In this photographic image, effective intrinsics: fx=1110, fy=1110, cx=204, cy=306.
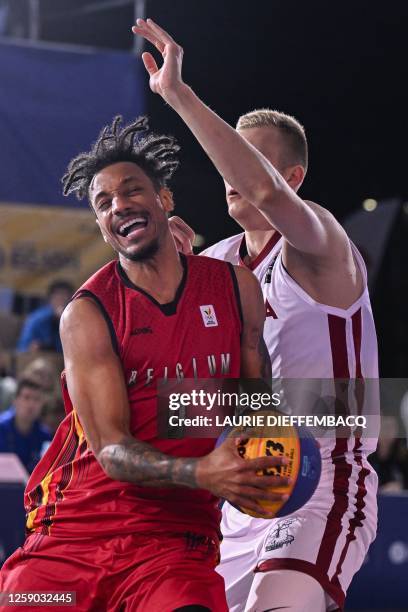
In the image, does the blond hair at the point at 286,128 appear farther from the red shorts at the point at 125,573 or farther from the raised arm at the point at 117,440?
the red shorts at the point at 125,573

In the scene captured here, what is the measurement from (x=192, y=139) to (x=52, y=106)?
314 cm

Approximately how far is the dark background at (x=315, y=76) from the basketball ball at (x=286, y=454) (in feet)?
28.1

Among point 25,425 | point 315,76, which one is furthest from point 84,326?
point 315,76

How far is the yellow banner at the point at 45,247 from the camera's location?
9883mm

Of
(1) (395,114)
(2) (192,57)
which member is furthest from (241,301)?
(1) (395,114)

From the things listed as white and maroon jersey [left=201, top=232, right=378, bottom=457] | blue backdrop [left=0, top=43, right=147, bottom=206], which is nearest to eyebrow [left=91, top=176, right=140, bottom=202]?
white and maroon jersey [left=201, top=232, right=378, bottom=457]

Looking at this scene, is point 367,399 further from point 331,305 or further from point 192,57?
point 192,57

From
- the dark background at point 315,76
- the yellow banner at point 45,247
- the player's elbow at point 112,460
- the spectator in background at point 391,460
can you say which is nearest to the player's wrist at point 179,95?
the player's elbow at point 112,460

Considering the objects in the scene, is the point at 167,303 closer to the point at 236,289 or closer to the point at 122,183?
the point at 236,289

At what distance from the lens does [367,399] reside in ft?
13.6

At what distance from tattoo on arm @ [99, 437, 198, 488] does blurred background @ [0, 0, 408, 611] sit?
427 cm

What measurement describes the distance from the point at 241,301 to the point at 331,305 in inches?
18.9

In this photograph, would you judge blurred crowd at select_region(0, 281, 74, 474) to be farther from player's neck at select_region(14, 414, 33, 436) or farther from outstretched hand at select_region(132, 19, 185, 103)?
outstretched hand at select_region(132, 19, 185, 103)

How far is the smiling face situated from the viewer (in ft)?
12.2
